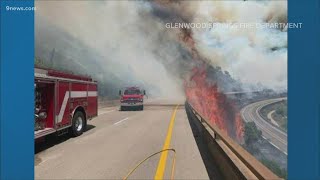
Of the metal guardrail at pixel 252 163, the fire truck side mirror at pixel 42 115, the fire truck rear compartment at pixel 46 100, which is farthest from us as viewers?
the fire truck side mirror at pixel 42 115

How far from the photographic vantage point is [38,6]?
18.5 feet

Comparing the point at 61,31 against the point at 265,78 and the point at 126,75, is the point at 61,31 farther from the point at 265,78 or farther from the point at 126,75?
the point at 265,78

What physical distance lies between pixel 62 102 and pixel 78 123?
213 centimetres

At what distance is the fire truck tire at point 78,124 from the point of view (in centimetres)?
1042

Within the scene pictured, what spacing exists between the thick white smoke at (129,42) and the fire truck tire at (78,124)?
3.43 meters

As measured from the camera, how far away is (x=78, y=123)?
1099cm

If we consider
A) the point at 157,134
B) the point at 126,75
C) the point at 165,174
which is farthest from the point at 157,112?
the point at 165,174

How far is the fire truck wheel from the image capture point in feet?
34.3

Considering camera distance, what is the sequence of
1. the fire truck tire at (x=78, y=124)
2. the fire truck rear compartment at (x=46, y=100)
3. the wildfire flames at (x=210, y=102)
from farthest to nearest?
the fire truck tire at (x=78, y=124), the wildfire flames at (x=210, y=102), the fire truck rear compartment at (x=46, y=100)

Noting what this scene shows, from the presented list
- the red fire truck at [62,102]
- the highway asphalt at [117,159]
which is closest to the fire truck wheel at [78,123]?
the red fire truck at [62,102]

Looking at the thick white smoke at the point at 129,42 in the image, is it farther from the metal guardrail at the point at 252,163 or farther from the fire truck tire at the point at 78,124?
the fire truck tire at the point at 78,124

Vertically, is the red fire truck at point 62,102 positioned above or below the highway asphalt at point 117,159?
above

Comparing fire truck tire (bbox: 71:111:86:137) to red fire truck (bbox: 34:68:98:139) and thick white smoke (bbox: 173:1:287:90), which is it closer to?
red fire truck (bbox: 34:68:98:139)

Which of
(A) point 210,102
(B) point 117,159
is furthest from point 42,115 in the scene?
(A) point 210,102
